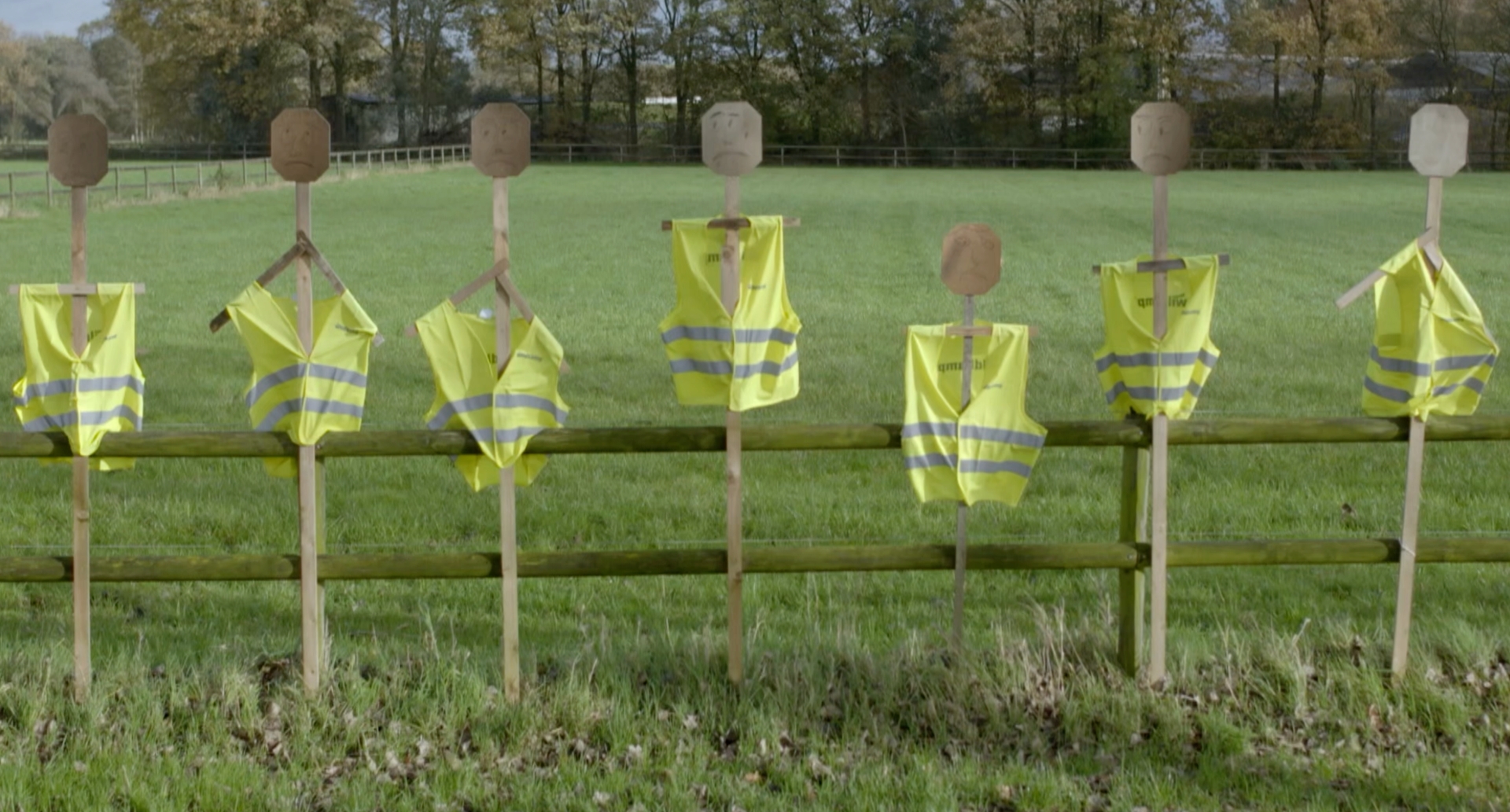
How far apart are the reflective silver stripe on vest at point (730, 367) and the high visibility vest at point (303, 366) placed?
112cm

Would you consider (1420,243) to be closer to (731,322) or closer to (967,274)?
(967,274)

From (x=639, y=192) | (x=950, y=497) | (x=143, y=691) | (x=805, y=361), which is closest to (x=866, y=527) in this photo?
(x=950, y=497)

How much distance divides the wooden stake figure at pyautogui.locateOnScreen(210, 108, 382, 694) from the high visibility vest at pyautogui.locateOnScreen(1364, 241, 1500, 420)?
376cm

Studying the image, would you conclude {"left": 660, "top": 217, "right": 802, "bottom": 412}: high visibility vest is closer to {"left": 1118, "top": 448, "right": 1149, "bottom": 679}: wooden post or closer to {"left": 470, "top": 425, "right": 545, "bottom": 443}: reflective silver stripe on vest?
{"left": 470, "top": 425, "right": 545, "bottom": 443}: reflective silver stripe on vest

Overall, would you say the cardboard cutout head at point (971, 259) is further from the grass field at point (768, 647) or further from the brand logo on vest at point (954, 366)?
the grass field at point (768, 647)

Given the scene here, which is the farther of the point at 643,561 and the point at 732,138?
the point at 643,561

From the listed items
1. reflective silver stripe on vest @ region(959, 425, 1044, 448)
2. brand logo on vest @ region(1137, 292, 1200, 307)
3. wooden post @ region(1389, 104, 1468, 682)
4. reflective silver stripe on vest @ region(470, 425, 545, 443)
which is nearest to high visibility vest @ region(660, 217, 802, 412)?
reflective silver stripe on vest @ region(470, 425, 545, 443)

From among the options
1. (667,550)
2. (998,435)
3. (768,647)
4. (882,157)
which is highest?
Answer: (882,157)

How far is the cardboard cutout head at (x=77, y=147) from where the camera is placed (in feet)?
18.4

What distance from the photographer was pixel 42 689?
5625 mm

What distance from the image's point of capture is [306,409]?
5.65 metres

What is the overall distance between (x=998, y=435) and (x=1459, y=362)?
5.71ft

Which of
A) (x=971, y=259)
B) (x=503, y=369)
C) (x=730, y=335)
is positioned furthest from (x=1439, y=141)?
(x=503, y=369)

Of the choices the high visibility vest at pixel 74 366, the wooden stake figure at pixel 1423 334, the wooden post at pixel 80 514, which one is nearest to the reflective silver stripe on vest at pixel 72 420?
the high visibility vest at pixel 74 366
